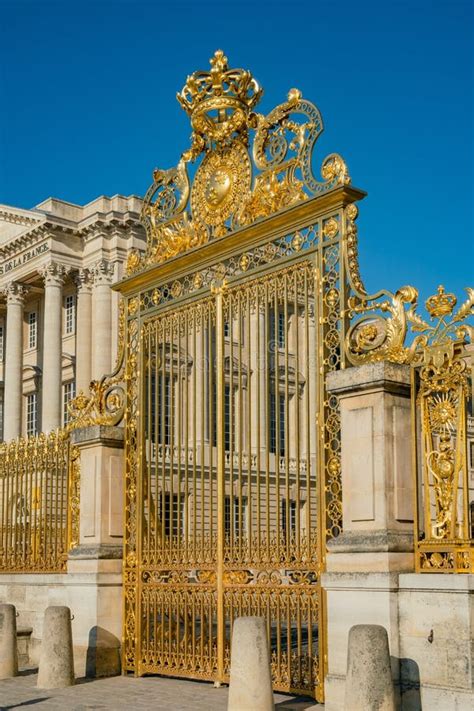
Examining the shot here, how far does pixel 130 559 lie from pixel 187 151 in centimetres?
550

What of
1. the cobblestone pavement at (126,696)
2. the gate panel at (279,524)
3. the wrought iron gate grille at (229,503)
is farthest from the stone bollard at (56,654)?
the gate panel at (279,524)

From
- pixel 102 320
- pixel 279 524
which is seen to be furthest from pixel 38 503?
pixel 102 320

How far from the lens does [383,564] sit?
31.8ft

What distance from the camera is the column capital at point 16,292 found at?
159ft

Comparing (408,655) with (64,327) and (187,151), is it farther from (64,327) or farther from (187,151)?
(64,327)

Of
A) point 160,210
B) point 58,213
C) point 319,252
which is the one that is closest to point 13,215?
point 58,213

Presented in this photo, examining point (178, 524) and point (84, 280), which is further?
point (84, 280)

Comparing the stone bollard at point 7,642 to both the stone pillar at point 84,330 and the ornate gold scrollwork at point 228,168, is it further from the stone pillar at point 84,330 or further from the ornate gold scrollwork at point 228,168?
the stone pillar at point 84,330

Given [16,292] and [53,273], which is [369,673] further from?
[16,292]

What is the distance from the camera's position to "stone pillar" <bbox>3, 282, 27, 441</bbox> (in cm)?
4606

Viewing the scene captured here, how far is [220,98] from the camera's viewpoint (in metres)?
13.0

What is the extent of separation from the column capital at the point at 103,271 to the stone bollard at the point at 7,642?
107 feet

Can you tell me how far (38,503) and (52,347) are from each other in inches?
1135

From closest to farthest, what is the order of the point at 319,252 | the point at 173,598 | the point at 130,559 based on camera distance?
the point at 319,252 → the point at 173,598 → the point at 130,559
